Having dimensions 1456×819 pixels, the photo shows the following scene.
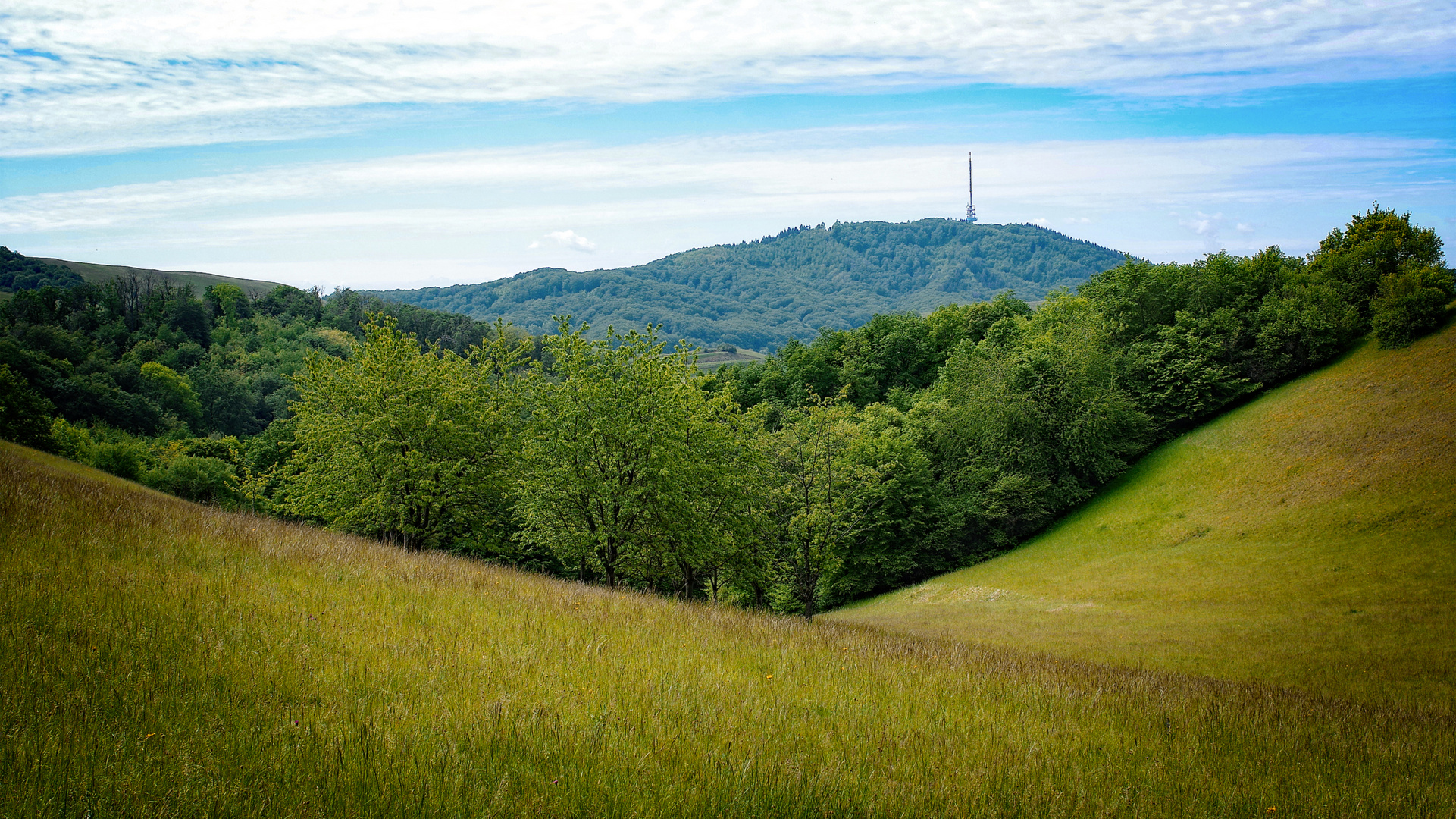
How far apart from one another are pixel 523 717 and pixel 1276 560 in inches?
1552

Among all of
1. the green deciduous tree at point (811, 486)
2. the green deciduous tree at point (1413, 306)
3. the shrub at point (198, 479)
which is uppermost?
the green deciduous tree at point (1413, 306)

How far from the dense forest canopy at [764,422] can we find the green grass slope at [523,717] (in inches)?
613

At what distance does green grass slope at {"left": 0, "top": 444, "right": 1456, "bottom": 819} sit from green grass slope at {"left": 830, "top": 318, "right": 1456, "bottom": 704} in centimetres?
1590

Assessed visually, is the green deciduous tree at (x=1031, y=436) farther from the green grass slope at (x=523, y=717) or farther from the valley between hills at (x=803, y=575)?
the green grass slope at (x=523, y=717)

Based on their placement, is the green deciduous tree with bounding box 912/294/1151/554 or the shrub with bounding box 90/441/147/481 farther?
the shrub with bounding box 90/441/147/481

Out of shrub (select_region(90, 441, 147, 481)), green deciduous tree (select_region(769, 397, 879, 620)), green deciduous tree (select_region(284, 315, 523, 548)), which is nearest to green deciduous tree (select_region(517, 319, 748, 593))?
green deciduous tree (select_region(284, 315, 523, 548))

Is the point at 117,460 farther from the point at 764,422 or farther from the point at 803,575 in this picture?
the point at 803,575

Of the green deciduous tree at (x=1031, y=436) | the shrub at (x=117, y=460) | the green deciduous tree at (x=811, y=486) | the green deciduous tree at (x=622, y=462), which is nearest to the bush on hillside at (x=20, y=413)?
the shrub at (x=117, y=460)

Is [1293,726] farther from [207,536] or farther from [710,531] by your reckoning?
[710,531]

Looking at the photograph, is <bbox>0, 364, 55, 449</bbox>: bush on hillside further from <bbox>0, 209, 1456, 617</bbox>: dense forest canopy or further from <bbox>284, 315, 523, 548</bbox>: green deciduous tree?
<bbox>284, 315, 523, 548</bbox>: green deciduous tree

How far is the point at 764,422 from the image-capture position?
55312 mm

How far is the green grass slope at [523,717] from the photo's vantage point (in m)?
3.84

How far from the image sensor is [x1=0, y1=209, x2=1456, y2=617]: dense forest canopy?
84.8ft

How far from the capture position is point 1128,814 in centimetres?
489
